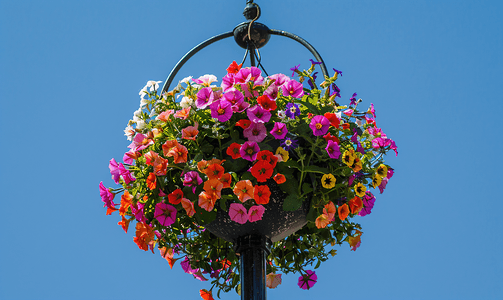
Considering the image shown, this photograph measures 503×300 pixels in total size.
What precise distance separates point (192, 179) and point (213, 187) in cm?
6

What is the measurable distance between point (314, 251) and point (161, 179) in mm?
555

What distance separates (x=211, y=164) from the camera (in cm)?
117

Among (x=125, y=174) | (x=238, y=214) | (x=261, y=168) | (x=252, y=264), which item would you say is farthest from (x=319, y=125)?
(x=125, y=174)

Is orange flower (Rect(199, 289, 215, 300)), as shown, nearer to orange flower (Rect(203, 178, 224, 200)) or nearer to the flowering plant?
the flowering plant

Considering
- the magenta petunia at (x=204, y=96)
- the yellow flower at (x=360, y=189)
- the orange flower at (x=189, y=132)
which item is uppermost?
the magenta petunia at (x=204, y=96)

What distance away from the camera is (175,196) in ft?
3.94

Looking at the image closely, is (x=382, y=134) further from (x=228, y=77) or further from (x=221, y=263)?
(x=221, y=263)

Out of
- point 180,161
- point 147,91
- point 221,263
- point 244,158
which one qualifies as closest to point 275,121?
point 244,158

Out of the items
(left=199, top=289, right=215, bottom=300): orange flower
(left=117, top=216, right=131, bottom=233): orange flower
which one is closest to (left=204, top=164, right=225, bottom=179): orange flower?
(left=117, top=216, right=131, bottom=233): orange flower

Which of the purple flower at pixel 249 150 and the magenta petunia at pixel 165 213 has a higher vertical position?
the purple flower at pixel 249 150

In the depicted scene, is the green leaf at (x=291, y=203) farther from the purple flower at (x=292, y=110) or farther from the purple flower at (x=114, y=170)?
the purple flower at (x=114, y=170)

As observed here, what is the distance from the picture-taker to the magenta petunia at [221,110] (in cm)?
121

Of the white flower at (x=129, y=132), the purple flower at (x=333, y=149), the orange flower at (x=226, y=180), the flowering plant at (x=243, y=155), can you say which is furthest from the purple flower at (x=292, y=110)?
the white flower at (x=129, y=132)

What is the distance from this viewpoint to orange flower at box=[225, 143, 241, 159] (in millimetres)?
1189
